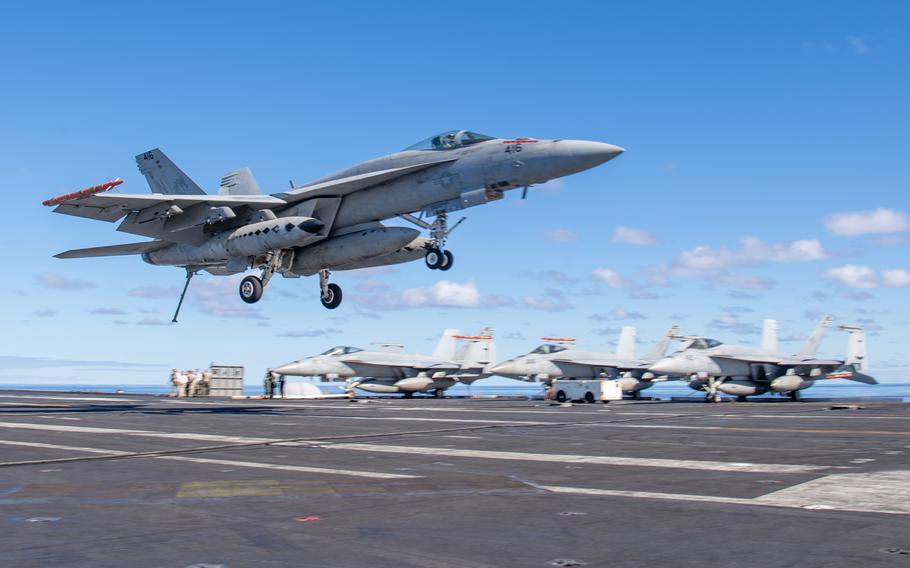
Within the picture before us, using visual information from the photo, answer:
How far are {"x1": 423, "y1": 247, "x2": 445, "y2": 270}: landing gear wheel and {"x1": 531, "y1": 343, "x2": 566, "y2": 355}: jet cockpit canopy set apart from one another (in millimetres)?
26289

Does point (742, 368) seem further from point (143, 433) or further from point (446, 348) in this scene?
point (143, 433)

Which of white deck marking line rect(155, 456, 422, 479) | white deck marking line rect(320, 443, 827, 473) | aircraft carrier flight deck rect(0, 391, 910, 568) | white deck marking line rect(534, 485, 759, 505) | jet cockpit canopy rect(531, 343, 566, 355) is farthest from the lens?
jet cockpit canopy rect(531, 343, 566, 355)

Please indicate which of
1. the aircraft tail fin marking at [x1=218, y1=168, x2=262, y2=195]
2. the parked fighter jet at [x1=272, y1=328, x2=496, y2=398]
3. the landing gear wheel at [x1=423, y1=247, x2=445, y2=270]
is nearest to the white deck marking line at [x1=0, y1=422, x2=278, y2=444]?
the landing gear wheel at [x1=423, y1=247, x2=445, y2=270]

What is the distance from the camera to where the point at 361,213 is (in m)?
29.9

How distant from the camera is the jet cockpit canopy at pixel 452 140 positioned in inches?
1086

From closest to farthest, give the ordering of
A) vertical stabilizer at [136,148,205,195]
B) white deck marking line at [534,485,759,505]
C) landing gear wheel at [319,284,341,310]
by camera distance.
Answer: white deck marking line at [534,485,759,505]
landing gear wheel at [319,284,341,310]
vertical stabilizer at [136,148,205,195]

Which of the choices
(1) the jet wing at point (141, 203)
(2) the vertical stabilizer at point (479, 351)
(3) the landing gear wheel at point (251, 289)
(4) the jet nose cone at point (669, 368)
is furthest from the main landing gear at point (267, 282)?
(2) the vertical stabilizer at point (479, 351)

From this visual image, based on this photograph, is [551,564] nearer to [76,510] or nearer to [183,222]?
[76,510]

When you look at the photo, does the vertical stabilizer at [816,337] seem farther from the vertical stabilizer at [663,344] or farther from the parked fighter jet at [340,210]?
the parked fighter jet at [340,210]

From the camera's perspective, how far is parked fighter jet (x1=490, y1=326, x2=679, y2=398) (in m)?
52.6

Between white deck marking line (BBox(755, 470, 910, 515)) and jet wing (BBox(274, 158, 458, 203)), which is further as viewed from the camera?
jet wing (BBox(274, 158, 458, 203))

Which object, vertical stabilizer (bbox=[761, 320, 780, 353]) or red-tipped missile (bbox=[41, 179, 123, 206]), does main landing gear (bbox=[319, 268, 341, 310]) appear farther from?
vertical stabilizer (bbox=[761, 320, 780, 353])

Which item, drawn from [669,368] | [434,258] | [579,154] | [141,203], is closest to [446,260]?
[434,258]

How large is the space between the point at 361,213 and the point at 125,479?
1990cm
